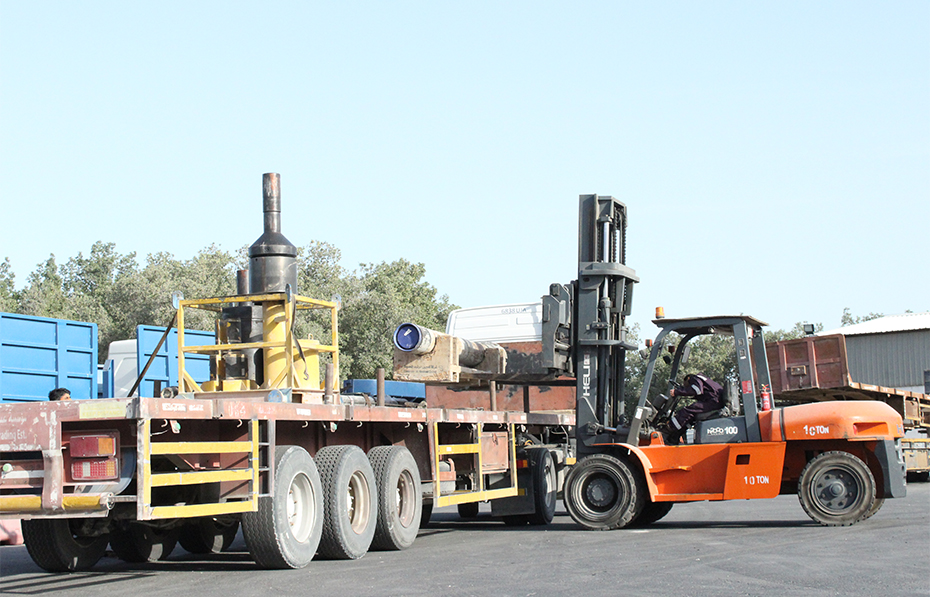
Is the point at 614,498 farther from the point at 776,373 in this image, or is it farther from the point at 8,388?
the point at 776,373

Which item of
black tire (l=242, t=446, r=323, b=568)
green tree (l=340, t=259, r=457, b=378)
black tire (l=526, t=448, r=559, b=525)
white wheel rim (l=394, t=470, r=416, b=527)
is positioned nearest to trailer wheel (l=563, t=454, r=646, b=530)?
black tire (l=526, t=448, r=559, b=525)

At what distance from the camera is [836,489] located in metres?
12.2

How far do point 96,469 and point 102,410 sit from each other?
18.8 inches

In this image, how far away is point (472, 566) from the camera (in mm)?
9344

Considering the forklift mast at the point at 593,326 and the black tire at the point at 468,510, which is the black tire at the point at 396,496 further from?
the black tire at the point at 468,510

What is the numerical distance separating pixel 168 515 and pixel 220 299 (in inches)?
132

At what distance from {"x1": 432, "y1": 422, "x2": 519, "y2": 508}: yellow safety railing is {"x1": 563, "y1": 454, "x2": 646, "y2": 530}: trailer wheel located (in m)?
1.00

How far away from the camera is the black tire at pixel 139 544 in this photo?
1063 centimetres

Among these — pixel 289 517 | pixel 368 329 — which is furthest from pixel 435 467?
pixel 368 329

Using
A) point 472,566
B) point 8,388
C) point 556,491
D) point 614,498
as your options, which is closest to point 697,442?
point 614,498

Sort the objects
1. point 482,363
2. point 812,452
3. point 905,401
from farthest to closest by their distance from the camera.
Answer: point 905,401 → point 482,363 → point 812,452

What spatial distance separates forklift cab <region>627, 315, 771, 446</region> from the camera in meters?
12.6

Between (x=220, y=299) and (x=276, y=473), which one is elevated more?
(x=220, y=299)

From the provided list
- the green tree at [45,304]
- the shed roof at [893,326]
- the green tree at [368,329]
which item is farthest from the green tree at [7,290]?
the shed roof at [893,326]
